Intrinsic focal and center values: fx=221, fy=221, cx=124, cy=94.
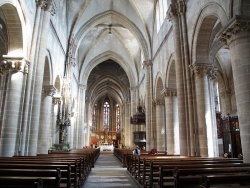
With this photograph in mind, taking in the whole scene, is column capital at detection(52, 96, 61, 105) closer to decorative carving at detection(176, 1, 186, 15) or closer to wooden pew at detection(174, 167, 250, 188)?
decorative carving at detection(176, 1, 186, 15)

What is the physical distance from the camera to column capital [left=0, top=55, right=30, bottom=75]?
9992 millimetres

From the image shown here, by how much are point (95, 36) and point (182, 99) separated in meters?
19.2

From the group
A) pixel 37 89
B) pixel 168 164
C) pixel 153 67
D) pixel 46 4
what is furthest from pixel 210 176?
pixel 153 67

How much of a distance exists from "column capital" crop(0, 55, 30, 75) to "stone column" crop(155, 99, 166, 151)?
12261 mm

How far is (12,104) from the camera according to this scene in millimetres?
9672

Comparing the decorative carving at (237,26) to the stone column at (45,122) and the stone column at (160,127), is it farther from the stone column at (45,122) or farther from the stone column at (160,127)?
the stone column at (160,127)

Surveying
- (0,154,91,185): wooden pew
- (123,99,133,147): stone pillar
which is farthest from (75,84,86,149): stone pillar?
(0,154,91,185): wooden pew

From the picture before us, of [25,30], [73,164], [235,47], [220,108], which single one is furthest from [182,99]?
[220,108]

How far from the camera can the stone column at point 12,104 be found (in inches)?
367

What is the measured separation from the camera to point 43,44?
11.7 metres

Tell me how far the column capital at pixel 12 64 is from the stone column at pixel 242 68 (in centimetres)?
864

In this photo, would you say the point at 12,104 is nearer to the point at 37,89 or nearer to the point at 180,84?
the point at 37,89

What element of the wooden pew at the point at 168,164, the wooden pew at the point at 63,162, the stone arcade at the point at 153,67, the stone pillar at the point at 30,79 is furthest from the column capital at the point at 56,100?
the wooden pew at the point at 168,164

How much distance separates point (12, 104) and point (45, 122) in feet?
16.8
